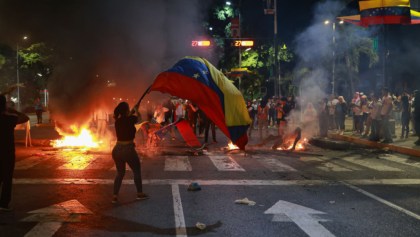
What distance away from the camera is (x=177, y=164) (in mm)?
10312

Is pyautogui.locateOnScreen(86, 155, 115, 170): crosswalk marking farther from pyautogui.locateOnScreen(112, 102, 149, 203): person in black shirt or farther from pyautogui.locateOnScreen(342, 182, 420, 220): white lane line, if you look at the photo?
pyautogui.locateOnScreen(342, 182, 420, 220): white lane line

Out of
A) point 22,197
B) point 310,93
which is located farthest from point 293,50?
point 22,197

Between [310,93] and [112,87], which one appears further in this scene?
[310,93]

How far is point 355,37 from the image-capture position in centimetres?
3300

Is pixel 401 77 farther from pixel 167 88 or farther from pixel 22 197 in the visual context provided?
pixel 22 197

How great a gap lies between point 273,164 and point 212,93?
3437mm

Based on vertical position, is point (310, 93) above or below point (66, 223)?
above

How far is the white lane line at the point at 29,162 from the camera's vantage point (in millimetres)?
9503

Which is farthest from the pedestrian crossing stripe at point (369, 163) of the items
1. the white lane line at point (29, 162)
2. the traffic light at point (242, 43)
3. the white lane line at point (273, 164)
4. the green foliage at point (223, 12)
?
the green foliage at point (223, 12)

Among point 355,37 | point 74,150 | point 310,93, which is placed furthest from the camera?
point 355,37

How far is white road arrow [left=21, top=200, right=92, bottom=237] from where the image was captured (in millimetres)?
4996

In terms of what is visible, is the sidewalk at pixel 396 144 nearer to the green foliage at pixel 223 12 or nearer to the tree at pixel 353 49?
the tree at pixel 353 49

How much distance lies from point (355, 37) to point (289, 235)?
31028 mm

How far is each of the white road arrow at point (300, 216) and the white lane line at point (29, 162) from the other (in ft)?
20.2
